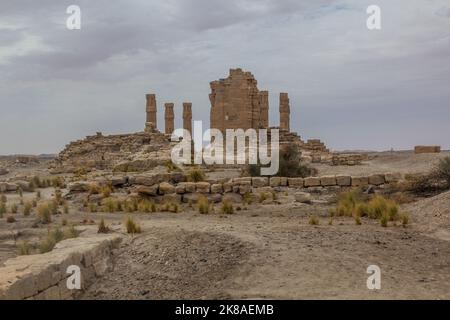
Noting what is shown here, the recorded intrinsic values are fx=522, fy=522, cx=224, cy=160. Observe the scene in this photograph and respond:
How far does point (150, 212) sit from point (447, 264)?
337 inches

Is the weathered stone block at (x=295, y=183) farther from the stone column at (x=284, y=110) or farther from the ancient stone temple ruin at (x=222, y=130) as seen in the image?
the stone column at (x=284, y=110)

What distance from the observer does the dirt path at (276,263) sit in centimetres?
637

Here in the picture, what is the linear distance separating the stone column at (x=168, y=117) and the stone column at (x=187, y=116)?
1.40 meters

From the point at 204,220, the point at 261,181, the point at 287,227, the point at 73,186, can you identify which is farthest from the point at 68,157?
the point at 287,227

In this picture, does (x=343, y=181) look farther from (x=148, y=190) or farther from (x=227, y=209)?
(x=148, y=190)

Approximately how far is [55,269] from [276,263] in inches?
118

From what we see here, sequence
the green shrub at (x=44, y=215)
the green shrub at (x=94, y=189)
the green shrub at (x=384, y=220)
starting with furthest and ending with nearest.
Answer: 1. the green shrub at (x=94, y=189)
2. the green shrub at (x=44, y=215)
3. the green shrub at (x=384, y=220)

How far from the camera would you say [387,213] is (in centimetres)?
1166

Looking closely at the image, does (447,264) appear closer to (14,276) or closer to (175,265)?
(175,265)

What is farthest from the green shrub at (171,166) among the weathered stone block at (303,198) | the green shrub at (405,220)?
the green shrub at (405,220)

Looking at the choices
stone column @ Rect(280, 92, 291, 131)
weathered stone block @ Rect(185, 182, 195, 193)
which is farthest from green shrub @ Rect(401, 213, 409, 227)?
stone column @ Rect(280, 92, 291, 131)

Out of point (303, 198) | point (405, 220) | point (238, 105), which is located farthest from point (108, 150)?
point (405, 220)

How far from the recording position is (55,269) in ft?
22.0

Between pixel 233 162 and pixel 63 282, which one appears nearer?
pixel 63 282
